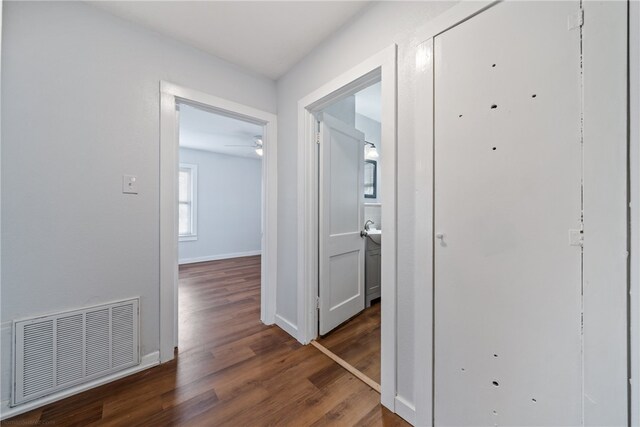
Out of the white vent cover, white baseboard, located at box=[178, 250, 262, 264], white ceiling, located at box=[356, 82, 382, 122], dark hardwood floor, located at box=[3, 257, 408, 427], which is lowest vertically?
dark hardwood floor, located at box=[3, 257, 408, 427]

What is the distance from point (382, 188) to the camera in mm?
1360

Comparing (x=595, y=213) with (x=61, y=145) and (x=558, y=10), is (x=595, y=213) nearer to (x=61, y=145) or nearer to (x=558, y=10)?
(x=558, y=10)

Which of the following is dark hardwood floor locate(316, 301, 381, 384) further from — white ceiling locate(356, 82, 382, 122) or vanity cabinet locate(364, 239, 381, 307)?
white ceiling locate(356, 82, 382, 122)

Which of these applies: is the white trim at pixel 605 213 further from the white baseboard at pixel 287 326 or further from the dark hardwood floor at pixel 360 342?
the white baseboard at pixel 287 326

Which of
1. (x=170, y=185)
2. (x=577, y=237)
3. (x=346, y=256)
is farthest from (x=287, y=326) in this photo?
(x=577, y=237)

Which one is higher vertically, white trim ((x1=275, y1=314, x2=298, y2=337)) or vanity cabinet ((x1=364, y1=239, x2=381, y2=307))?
vanity cabinet ((x1=364, y1=239, x2=381, y2=307))

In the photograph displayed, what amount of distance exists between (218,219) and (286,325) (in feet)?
13.2

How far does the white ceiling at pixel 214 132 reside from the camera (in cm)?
326

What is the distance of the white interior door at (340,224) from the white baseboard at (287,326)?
0.77 ft

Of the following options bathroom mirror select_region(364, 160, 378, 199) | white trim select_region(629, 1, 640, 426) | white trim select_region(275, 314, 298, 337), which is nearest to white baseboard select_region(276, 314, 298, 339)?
white trim select_region(275, 314, 298, 337)

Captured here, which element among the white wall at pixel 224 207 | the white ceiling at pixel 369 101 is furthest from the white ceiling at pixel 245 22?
the white wall at pixel 224 207

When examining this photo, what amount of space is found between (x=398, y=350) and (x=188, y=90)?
2.35 m

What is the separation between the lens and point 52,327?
1345 millimetres

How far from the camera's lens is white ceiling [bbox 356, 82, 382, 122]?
270 cm
